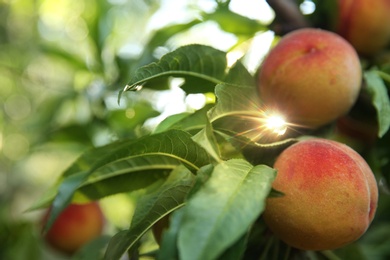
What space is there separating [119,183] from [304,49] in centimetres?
36

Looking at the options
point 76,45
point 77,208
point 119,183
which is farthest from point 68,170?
point 76,45

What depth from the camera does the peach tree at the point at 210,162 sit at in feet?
1.78

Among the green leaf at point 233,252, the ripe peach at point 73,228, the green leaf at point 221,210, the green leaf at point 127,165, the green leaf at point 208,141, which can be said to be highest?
the green leaf at point 221,210

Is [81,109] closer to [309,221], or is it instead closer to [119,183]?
[119,183]

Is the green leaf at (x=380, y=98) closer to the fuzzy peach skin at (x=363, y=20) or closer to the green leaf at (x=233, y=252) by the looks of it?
the fuzzy peach skin at (x=363, y=20)

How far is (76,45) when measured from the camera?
348cm

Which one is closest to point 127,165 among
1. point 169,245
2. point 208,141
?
point 208,141

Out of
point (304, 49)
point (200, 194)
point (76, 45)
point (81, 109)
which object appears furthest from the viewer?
point (76, 45)

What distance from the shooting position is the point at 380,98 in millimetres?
857

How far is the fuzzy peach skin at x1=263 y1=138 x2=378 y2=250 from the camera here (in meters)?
Result: 0.68

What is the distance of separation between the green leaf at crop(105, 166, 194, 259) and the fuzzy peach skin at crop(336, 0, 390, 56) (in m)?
0.54

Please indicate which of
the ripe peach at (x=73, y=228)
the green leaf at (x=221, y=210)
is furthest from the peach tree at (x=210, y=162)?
A: the ripe peach at (x=73, y=228)

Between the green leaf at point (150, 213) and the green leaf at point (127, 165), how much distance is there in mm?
39

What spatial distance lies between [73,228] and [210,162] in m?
0.90
